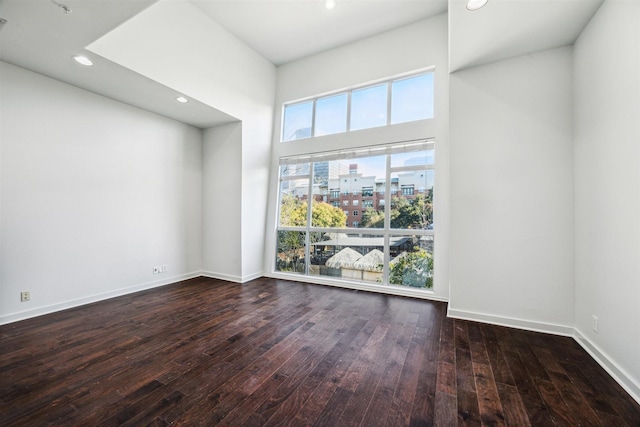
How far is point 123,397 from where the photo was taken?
1.79 metres

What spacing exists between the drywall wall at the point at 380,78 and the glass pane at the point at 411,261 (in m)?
0.16

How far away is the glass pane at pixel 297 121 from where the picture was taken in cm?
526

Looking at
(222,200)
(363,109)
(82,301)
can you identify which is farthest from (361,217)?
(82,301)

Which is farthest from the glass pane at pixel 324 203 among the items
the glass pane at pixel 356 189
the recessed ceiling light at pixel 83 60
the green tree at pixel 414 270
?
the recessed ceiling light at pixel 83 60

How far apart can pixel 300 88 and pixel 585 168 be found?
4.50 m

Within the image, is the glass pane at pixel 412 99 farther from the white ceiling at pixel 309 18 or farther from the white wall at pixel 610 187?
the white wall at pixel 610 187

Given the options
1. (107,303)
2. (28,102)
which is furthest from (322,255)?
(28,102)

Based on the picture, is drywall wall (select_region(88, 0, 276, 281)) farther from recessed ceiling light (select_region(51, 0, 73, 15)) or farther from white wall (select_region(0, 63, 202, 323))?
white wall (select_region(0, 63, 202, 323))

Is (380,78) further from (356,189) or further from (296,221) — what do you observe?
(296,221)

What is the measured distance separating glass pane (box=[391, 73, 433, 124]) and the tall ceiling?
93 cm

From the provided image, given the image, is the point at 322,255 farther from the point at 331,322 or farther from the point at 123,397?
the point at 123,397

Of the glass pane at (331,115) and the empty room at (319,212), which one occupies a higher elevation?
the glass pane at (331,115)

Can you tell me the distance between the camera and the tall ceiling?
2.37 metres

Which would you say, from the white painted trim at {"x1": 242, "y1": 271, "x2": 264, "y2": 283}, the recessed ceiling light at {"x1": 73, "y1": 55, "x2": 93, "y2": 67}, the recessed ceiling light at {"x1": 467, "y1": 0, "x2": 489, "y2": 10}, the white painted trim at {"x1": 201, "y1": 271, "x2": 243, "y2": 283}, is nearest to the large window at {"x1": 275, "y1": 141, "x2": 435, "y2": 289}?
the white painted trim at {"x1": 242, "y1": 271, "x2": 264, "y2": 283}
